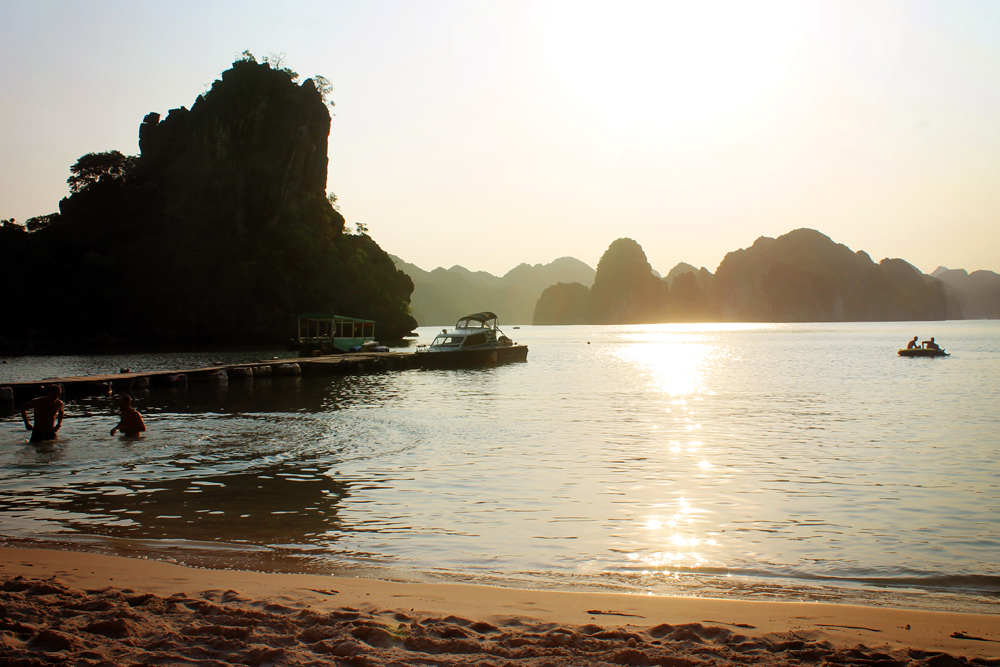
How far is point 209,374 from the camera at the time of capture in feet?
124

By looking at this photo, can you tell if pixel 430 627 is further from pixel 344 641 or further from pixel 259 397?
pixel 259 397

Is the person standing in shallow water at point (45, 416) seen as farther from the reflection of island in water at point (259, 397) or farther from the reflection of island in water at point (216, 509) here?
the reflection of island in water at point (259, 397)

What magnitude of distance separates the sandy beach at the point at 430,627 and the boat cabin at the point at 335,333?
55181 millimetres

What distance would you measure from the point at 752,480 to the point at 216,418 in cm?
1797

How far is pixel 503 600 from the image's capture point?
6.37 meters

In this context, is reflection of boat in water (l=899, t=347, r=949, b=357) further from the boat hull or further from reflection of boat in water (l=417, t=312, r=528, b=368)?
the boat hull

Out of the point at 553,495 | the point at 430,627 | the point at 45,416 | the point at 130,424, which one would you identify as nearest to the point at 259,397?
the point at 130,424

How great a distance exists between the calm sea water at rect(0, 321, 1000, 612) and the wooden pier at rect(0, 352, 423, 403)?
6.12 m

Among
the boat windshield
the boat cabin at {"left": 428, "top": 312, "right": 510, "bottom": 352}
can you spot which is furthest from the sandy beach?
the boat windshield

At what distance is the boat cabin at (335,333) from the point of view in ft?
202

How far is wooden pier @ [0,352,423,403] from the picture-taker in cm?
2878

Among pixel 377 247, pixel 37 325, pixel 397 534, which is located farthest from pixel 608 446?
pixel 377 247

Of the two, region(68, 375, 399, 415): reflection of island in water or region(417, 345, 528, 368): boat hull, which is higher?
region(417, 345, 528, 368): boat hull

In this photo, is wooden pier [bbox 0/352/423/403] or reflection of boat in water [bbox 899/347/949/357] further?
reflection of boat in water [bbox 899/347/949/357]
